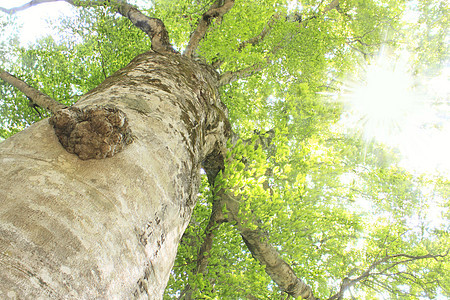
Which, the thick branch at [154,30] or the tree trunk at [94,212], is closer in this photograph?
the tree trunk at [94,212]

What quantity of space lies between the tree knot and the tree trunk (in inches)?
1.9

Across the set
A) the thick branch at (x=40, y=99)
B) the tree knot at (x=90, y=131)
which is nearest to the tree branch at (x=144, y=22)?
the thick branch at (x=40, y=99)

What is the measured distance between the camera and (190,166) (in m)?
2.24

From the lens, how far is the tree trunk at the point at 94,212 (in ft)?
2.81

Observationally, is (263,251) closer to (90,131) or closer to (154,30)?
(90,131)

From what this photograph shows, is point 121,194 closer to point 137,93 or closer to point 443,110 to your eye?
point 137,93

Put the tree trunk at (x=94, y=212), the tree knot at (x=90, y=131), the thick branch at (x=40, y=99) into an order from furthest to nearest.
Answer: the thick branch at (x=40, y=99) < the tree knot at (x=90, y=131) < the tree trunk at (x=94, y=212)

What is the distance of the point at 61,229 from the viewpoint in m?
0.96

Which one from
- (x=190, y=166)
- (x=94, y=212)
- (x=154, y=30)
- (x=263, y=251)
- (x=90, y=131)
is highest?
(x=154, y=30)

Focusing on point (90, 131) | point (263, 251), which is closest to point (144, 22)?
point (90, 131)

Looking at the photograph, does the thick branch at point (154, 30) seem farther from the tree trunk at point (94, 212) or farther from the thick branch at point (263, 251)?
the thick branch at point (263, 251)

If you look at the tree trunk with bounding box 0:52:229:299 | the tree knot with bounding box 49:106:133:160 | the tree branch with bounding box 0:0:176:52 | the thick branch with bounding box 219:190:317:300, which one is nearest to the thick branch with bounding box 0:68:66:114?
the tree branch with bounding box 0:0:176:52

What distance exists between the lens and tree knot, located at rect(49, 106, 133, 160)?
4.24ft

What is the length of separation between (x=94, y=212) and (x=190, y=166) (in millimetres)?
1184
